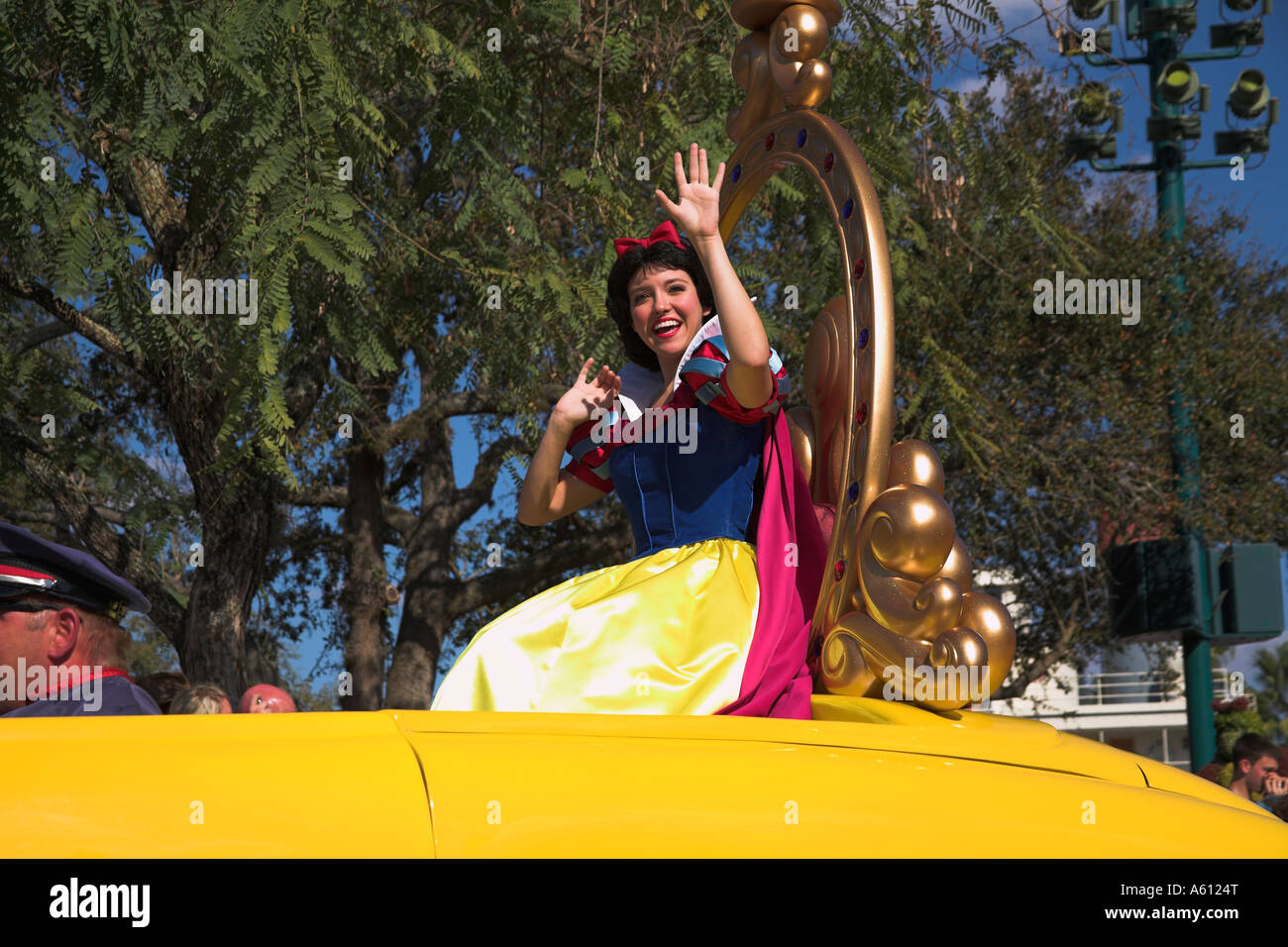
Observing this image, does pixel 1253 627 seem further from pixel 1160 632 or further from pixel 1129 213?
pixel 1129 213

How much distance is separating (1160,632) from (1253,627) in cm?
51

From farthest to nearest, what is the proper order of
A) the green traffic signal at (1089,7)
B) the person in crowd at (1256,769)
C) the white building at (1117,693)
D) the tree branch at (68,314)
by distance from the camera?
the white building at (1117,693)
the green traffic signal at (1089,7)
the tree branch at (68,314)
the person in crowd at (1256,769)

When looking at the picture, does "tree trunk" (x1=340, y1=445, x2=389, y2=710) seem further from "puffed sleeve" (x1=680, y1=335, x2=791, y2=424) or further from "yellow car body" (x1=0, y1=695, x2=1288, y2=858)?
"yellow car body" (x1=0, y1=695, x2=1288, y2=858)

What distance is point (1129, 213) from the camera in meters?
9.89

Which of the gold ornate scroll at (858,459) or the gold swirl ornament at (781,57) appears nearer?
the gold ornate scroll at (858,459)

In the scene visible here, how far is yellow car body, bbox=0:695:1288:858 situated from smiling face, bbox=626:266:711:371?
4.11 ft

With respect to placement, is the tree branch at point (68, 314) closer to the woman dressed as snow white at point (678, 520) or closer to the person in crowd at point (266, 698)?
the person in crowd at point (266, 698)

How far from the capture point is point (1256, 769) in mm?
4766

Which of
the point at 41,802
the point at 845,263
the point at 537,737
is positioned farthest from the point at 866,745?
the point at 845,263

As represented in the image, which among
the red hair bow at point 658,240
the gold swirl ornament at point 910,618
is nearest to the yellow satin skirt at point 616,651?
the gold swirl ornament at point 910,618

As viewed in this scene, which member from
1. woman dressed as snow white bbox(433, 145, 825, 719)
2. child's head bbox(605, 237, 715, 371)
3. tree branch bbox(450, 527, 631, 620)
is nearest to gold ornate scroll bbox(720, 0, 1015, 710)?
woman dressed as snow white bbox(433, 145, 825, 719)

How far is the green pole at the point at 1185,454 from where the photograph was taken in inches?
287

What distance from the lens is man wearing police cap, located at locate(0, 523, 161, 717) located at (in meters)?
1.75

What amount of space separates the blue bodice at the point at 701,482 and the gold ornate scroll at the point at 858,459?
18 cm
